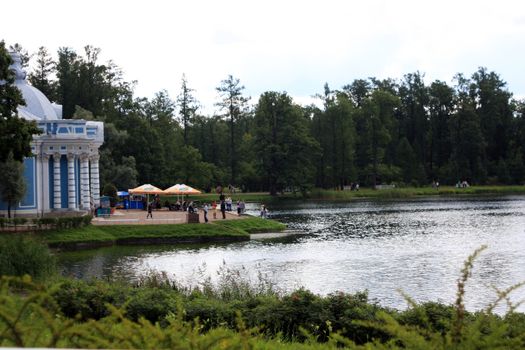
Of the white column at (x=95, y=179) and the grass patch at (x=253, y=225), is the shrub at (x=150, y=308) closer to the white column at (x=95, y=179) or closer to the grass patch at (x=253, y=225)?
the grass patch at (x=253, y=225)

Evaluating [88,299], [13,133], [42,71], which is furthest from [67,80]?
[88,299]

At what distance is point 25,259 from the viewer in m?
19.9

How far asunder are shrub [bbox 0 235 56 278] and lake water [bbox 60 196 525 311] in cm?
297

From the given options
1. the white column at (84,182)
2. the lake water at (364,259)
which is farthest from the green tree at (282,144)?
the white column at (84,182)

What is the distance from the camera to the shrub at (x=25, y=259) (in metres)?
19.4

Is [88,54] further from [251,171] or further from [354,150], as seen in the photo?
[354,150]

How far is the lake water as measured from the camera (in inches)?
902

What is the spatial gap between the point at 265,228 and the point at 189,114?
2681 inches

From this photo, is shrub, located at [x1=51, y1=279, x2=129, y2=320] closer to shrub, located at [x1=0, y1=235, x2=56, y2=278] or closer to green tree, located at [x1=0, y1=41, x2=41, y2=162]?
shrub, located at [x1=0, y1=235, x2=56, y2=278]

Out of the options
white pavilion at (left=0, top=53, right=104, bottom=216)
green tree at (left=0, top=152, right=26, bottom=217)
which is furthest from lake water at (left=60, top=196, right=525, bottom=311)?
white pavilion at (left=0, top=53, right=104, bottom=216)

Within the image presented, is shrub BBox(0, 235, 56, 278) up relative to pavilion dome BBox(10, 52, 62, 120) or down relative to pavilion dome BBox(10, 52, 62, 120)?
down

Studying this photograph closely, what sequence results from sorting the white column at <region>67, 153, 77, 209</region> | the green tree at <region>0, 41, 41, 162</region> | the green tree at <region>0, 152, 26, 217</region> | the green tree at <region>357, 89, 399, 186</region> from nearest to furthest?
the green tree at <region>0, 41, 41, 162</region>, the green tree at <region>0, 152, 26, 217</region>, the white column at <region>67, 153, 77, 209</region>, the green tree at <region>357, 89, 399, 186</region>

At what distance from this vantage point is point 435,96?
120188 millimetres

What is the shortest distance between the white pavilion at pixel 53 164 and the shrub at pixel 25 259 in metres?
25.1
